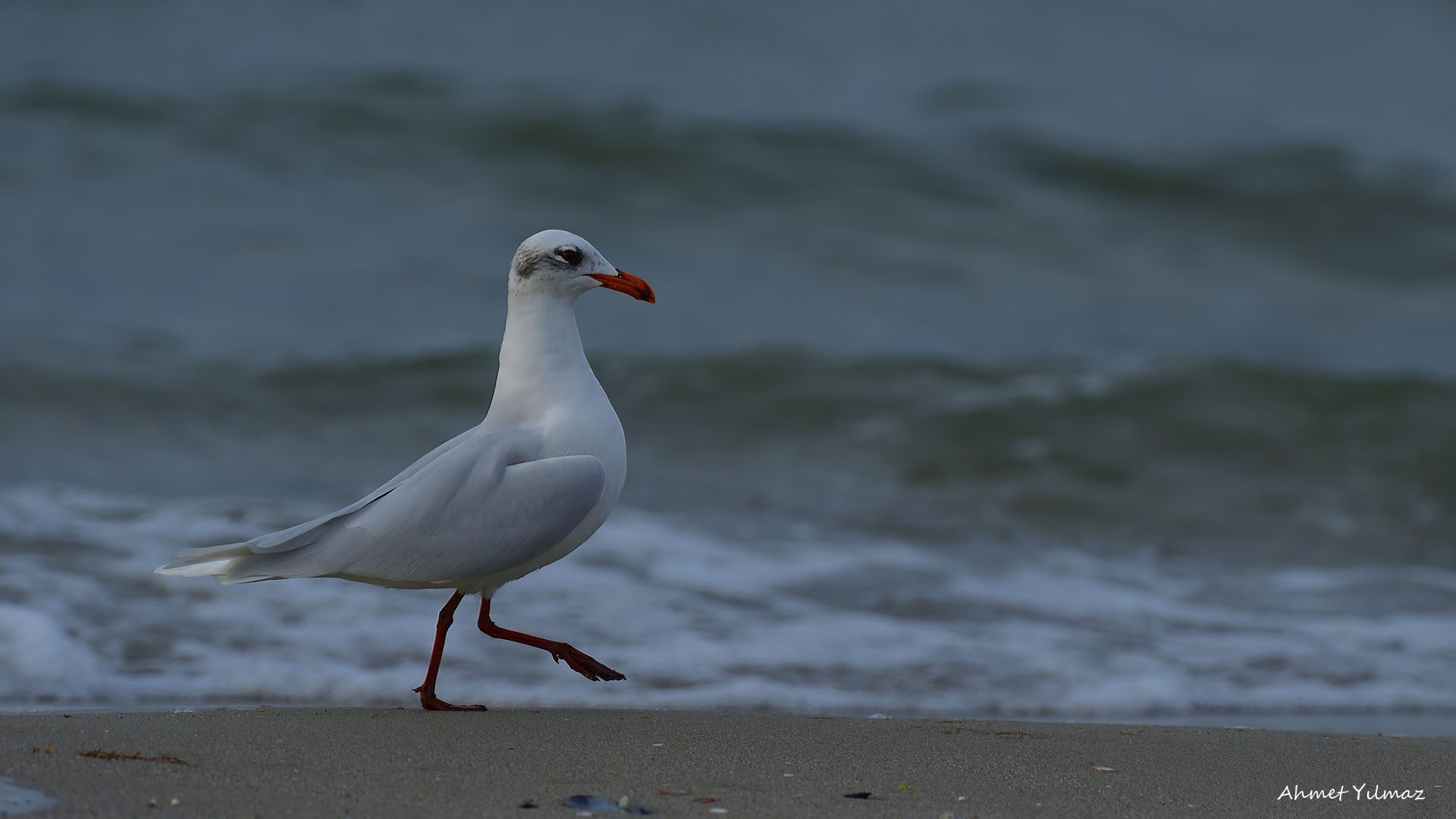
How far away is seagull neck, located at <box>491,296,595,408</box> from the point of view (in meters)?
4.10

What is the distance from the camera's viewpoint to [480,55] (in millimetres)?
14688

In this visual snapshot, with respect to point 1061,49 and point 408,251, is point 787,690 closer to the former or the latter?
point 408,251

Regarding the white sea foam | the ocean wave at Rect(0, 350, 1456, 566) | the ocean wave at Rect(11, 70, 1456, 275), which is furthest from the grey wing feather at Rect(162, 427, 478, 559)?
the ocean wave at Rect(11, 70, 1456, 275)

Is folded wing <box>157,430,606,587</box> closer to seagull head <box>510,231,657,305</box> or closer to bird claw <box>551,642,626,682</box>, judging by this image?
bird claw <box>551,642,626,682</box>

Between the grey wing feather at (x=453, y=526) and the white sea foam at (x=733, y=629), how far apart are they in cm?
91

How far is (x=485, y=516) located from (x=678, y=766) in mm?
914

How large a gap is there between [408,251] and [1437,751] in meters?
9.09

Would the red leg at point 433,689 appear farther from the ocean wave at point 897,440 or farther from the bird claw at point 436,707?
the ocean wave at point 897,440

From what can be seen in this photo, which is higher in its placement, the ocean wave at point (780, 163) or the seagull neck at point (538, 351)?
the ocean wave at point (780, 163)

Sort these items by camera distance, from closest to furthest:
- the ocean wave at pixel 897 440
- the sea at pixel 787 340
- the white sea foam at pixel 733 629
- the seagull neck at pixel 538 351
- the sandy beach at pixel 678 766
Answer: the sandy beach at pixel 678 766 < the seagull neck at pixel 538 351 < the white sea foam at pixel 733 629 < the sea at pixel 787 340 < the ocean wave at pixel 897 440

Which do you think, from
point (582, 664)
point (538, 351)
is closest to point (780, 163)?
point (538, 351)

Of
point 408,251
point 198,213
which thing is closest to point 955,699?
point 408,251

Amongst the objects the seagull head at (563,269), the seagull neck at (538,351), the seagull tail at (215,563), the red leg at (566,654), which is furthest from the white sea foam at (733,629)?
the seagull head at (563,269)

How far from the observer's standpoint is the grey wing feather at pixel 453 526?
3758 millimetres
